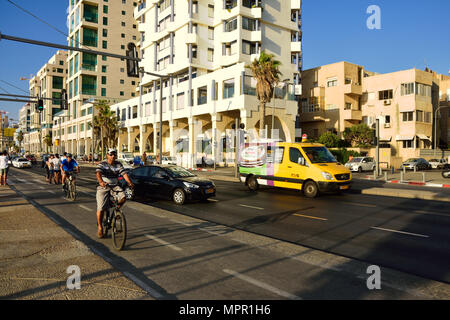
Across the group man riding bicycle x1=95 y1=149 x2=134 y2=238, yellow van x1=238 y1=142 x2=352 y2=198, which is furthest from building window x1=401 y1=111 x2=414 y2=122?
man riding bicycle x1=95 y1=149 x2=134 y2=238

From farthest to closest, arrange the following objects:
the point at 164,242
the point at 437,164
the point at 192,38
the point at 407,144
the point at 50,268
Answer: the point at 407,144 < the point at 192,38 < the point at 437,164 < the point at 164,242 < the point at 50,268

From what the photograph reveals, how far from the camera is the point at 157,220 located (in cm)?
890

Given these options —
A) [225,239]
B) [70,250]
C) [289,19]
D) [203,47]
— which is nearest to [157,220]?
[225,239]

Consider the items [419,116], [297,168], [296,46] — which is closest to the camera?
[297,168]

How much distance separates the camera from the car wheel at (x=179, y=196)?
11.9 metres

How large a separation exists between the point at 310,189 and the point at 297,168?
106 cm

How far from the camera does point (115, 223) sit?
6.43 m

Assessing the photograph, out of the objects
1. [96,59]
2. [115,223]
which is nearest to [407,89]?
[115,223]

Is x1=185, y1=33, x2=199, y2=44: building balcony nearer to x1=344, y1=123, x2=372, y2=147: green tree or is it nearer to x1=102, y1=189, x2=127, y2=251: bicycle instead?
x1=344, y1=123, x2=372, y2=147: green tree

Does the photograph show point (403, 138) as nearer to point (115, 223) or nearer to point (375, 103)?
point (375, 103)

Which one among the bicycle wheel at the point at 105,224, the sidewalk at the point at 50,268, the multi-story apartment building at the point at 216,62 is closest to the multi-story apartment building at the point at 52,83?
the multi-story apartment building at the point at 216,62

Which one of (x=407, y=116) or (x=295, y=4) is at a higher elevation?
(x=295, y=4)

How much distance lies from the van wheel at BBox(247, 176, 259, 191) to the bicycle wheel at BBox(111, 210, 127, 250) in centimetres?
1060

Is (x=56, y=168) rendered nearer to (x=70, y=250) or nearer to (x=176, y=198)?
(x=176, y=198)
